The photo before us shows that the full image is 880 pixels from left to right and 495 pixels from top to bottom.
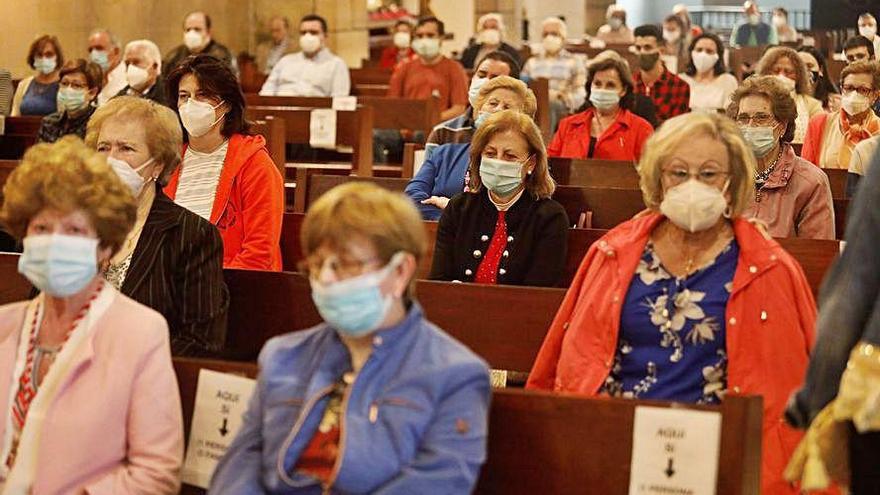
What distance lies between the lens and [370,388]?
3.20m

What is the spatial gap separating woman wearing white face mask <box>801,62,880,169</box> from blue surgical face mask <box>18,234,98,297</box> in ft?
18.4

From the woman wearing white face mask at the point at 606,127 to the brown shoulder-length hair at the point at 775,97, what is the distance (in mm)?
2598

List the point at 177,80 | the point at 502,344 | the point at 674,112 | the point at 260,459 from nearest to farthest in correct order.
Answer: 1. the point at 260,459
2. the point at 502,344
3. the point at 177,80
4. the point at 674,112

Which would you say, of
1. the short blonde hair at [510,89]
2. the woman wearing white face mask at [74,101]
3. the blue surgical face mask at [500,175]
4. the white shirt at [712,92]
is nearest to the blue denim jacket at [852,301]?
the blue surgical face mask at [500,175]

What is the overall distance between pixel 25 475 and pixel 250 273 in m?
1.55

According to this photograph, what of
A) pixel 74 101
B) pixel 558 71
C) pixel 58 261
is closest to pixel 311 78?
pixel 558 71

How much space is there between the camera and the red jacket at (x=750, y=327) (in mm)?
3938

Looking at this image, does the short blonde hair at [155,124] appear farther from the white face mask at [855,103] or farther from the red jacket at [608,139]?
the white face mask at [855,103]

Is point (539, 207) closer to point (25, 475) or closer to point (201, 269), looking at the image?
point (201, 269)

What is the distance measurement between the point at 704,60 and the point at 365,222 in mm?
10352

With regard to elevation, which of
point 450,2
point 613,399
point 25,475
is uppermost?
point 450,2

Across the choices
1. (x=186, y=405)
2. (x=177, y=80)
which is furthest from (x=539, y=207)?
(x=186, y=405)

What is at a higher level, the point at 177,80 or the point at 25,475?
the point at 177,80

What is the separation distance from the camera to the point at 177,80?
5.93m
